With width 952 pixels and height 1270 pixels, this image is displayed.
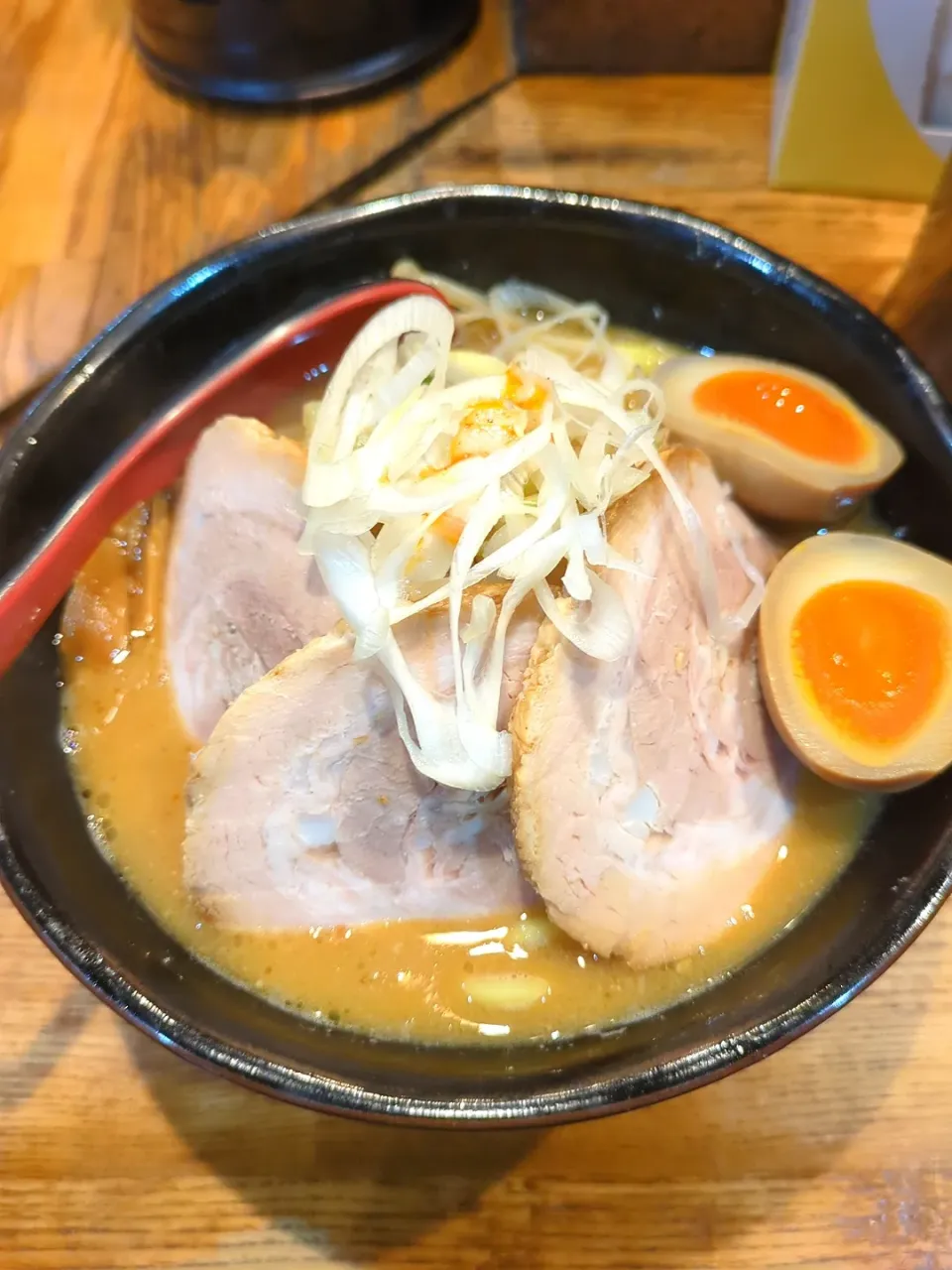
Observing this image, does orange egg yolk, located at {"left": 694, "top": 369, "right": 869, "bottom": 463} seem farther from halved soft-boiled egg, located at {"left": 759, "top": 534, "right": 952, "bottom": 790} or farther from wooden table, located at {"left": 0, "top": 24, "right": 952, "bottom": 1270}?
wooden table, located at {"left": 0, "top": 24, "right": 952, "bottom": 1270}

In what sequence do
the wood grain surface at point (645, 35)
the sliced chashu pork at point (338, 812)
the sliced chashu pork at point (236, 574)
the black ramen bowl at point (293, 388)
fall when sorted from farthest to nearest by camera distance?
1. the wood grain surface at point (645, 35)
2. the sliced chashu pork at point (236, 574)
3. the sliced chashu pork at point (338, 812)
4. the black ramen bowl at point (293, 388)

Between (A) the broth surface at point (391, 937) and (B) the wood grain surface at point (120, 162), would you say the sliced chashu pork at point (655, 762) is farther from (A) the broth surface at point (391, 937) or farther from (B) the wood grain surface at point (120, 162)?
(B) the wood grain surface at point (120, 162)

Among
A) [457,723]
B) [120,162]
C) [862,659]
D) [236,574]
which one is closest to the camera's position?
[457,723]

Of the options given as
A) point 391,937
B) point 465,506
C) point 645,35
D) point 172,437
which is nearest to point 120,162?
point 172,437

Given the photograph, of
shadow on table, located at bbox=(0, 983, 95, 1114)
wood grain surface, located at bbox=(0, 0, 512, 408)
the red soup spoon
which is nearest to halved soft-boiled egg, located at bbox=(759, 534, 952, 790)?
the red soup spoon

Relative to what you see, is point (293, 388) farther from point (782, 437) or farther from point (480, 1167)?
point (480, 1167)

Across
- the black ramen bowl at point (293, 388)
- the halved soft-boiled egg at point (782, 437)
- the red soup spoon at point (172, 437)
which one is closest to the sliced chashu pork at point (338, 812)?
the black ramen bowl at point (293, 388)
